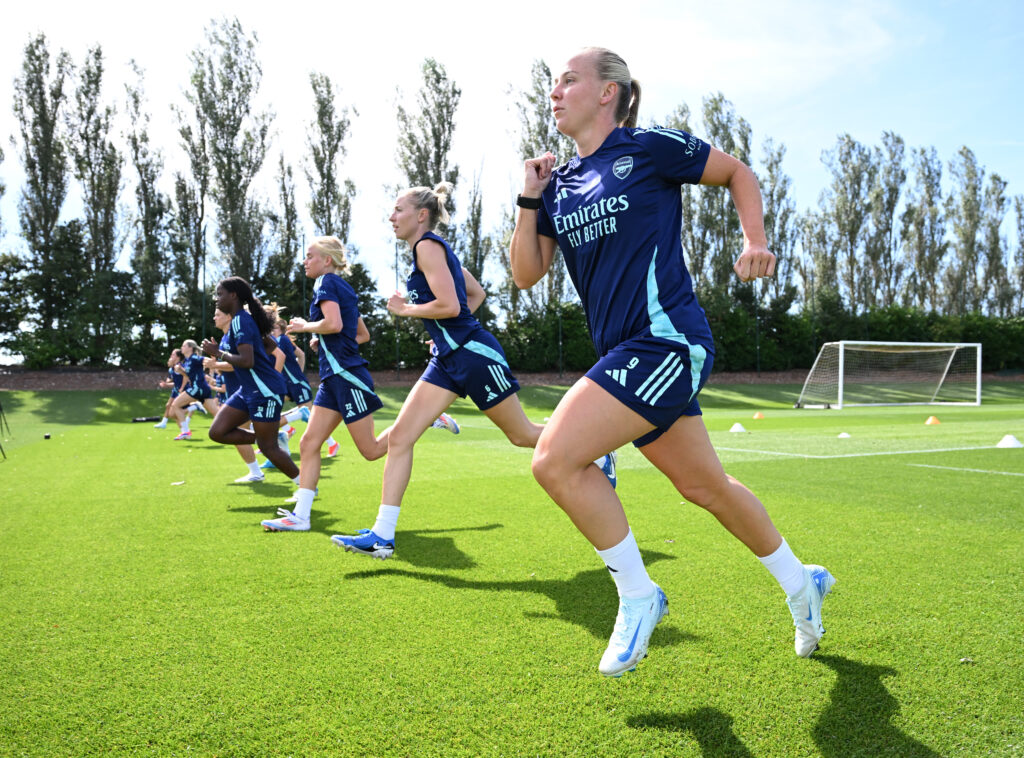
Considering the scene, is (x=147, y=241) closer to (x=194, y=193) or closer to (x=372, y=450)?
(x=194, y=193)

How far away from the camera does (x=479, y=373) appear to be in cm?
490

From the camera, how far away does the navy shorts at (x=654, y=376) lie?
255cm

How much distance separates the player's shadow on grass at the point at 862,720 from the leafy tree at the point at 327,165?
34874mm

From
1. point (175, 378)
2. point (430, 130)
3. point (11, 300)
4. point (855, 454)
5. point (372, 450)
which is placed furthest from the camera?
point (430, 130)

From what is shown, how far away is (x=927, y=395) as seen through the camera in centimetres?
3322

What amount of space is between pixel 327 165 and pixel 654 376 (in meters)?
36.0

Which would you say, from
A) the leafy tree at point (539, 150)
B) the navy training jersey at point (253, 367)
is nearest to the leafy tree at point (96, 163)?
the leafy tree at point (539, 150)

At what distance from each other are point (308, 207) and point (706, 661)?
116ft

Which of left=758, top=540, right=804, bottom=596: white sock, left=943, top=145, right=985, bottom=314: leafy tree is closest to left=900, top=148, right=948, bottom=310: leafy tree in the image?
left=943, top=145, right=985, bottom=314: leafy tree

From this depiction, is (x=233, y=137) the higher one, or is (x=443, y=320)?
(x=233, y=137)

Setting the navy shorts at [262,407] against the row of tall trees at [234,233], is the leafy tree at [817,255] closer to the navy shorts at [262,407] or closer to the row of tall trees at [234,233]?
the row of tall trees at [234,233]

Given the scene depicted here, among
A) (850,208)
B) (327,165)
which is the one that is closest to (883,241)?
(850,208)

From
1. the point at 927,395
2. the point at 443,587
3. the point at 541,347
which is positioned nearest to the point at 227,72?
the point at 541,347

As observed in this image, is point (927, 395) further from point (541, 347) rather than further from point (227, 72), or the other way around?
point (227, 72)
